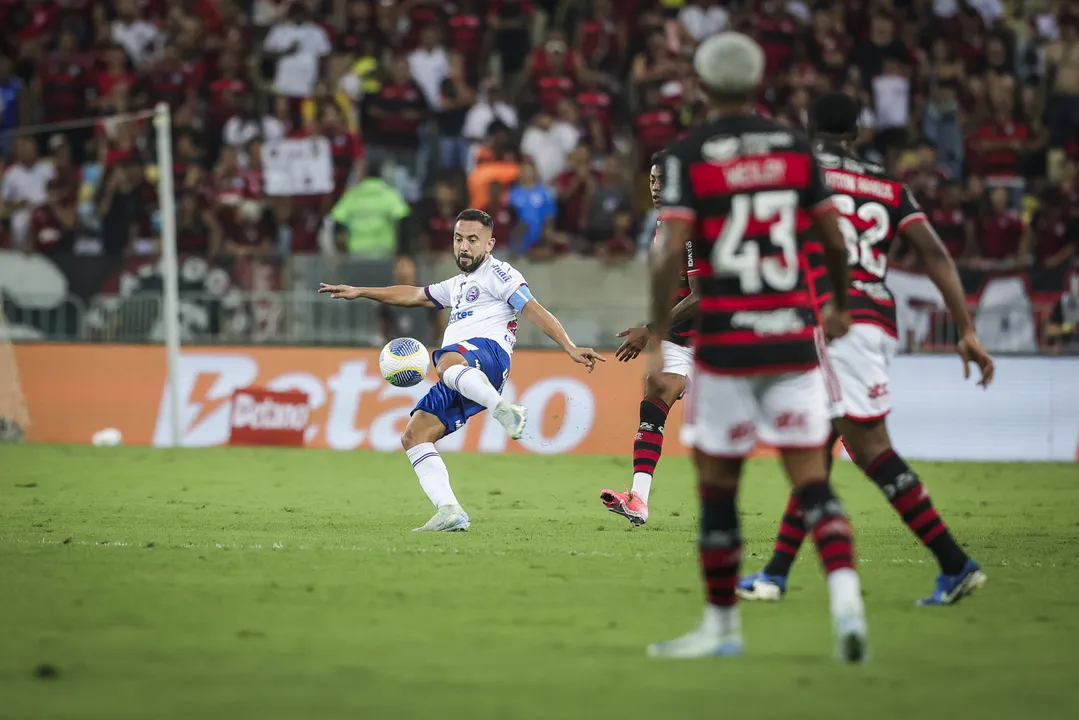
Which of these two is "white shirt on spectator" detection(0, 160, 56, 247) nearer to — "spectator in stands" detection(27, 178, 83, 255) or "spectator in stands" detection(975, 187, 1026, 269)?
"spectator in stands" detection(27, 178, 83, 255)

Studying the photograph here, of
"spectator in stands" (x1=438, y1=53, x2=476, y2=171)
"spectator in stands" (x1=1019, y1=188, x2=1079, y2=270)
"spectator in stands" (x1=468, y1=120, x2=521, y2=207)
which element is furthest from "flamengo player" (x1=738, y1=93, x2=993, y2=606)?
"spectator in stands" (x1=438, y1=53, x2=476, y2=171)

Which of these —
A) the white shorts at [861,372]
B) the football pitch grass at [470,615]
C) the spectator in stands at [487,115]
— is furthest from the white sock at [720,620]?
the spectator in stands at [487,115]

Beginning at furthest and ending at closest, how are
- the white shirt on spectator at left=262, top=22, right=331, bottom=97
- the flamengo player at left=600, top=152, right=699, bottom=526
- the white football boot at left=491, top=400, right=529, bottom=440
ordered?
the white shirt on spectator at left=262, top=22, right=331, bottom=97 < the flamengo player at left=600, top=152, right=699, bottom=526 < the white football boot at left=491, top=400, right=529, bottom=440

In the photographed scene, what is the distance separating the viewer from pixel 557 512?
43.9 ft

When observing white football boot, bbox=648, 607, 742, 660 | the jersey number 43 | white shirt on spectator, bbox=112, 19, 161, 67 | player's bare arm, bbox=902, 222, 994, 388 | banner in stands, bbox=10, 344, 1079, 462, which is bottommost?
banner in stands, bbox=10, 344, 1079, 462

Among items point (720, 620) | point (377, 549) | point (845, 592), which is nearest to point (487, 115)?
point (377, 549)

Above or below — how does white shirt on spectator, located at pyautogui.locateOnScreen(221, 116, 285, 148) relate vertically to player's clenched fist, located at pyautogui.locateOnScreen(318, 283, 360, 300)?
above

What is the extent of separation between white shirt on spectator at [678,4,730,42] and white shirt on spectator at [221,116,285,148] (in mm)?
6849

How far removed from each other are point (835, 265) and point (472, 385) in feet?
16.5

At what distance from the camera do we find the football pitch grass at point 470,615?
583 centimetres

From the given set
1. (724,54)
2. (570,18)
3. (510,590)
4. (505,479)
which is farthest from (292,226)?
(724,54)

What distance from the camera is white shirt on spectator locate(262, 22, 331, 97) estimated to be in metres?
26.2

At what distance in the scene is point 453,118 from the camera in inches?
981

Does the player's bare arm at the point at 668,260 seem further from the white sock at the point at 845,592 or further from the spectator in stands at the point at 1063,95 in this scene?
the spectator in stands at the point at 1063,95
